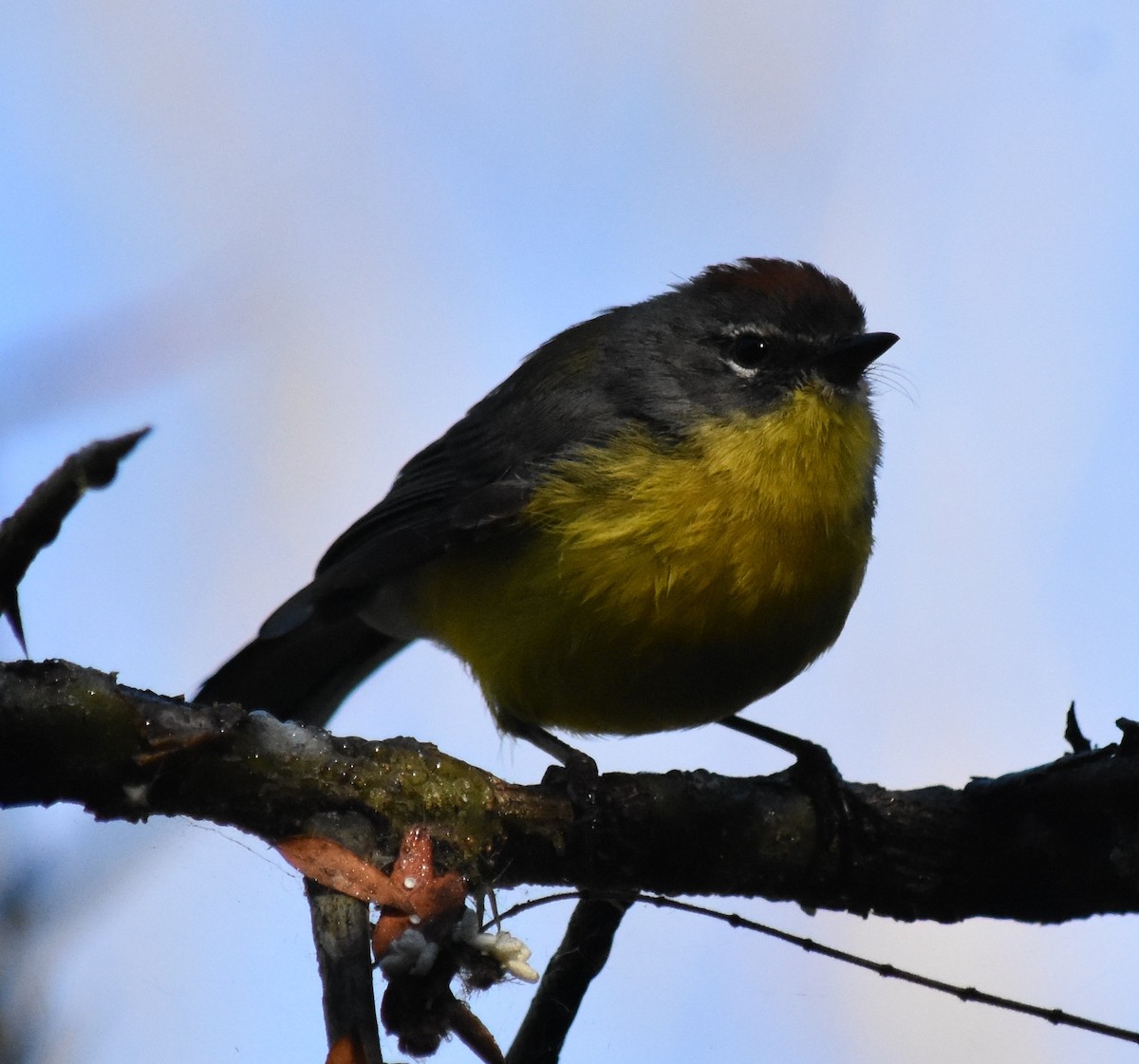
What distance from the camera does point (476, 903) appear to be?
2.85 m

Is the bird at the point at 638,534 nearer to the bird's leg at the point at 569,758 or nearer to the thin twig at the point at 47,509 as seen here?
the bird's leg at the point at 569,758

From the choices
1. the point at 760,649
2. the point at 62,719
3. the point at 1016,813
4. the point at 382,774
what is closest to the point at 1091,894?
the point at 1016,813

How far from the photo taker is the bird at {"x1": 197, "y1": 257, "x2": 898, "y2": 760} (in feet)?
13.1

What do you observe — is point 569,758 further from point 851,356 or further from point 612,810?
point 851,356

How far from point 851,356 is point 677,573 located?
1091 mm

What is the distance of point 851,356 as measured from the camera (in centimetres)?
449

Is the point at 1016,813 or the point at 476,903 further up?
the point at 1016,813

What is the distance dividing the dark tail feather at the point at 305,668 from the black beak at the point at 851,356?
1.95m

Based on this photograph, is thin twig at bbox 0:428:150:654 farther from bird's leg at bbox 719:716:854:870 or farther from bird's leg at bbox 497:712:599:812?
bird's leg at bbox 719:716:854:870

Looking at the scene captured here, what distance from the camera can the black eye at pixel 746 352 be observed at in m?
4.61

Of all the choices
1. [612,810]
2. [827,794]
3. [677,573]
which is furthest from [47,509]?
[827,794]

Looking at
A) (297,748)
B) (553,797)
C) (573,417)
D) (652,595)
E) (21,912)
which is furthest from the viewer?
(573,417)

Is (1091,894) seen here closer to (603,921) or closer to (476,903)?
(603,921)

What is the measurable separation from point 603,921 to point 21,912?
61.5 inches
